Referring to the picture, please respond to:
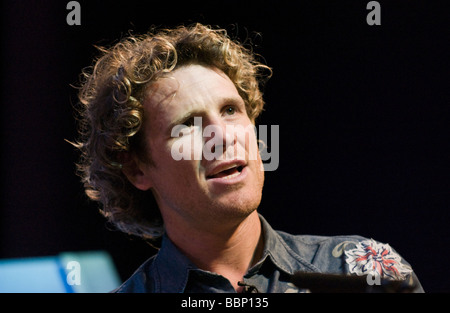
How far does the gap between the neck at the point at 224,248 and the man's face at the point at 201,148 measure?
80mm

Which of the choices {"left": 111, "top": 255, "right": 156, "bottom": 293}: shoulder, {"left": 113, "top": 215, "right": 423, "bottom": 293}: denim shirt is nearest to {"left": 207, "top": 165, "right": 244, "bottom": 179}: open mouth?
{"left": 113, "top": 215, "right": 423, "bottom": 293}: denim shirt

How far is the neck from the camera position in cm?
176

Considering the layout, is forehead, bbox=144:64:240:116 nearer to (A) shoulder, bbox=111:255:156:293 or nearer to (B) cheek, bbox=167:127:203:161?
(B) cheek, bbox=167:127:203:161

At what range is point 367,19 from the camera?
207 cm

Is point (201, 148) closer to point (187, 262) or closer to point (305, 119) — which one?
point (187, 262)

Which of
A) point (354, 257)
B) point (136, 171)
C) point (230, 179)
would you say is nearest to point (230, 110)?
point (230, 179)

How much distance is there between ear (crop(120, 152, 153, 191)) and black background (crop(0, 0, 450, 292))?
18.6 inches

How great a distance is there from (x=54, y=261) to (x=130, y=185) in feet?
1.72

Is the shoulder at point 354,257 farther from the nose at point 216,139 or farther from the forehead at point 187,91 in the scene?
the forehead at point 187,91

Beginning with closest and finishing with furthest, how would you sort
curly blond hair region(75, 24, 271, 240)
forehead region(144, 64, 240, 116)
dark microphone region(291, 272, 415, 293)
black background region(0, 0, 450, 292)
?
dark microphone region(291, 272, 415, 293)
forehead region(144, 64, 240, 116)
curly blond hair region(75, 24, 271, 240)
black background region(0, 0, 450, 292)

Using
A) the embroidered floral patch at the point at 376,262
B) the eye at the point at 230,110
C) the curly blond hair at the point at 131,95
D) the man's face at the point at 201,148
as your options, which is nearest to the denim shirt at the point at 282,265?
the embroidered floral patch at the point at 376,262

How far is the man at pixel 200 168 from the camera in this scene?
5.58ft

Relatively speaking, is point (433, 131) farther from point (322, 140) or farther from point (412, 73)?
point (322, 140)

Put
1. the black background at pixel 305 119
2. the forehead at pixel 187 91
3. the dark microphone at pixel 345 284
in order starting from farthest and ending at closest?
the black background at pixel 305 119 < the forehead at pixel 187 91 < the dark microphone at pixel 345 284
